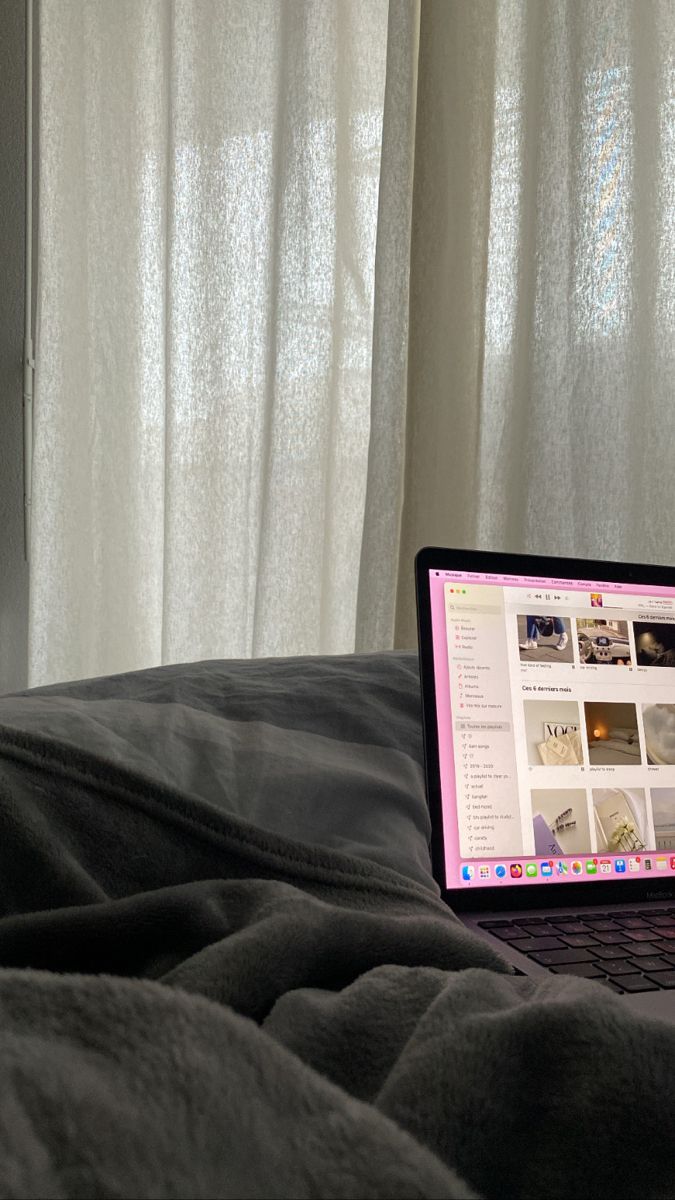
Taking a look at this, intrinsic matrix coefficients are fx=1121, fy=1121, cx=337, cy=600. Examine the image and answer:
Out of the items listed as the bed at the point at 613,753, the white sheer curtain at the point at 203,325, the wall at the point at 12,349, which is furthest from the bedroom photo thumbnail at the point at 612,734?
the wall at the point at 12,349

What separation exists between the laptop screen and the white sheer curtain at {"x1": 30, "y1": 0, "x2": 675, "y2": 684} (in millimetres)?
567

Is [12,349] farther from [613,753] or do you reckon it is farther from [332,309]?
[613,753]

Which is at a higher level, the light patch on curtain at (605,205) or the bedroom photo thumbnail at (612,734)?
the light patch on curtain at (605,205)

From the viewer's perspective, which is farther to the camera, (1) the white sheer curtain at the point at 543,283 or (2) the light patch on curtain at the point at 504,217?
(2) the light patch on curtain at the point at 504,217

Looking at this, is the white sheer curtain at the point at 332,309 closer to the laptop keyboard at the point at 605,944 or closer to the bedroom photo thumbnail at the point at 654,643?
the bedroom photo thumbnail at the point at 654,643

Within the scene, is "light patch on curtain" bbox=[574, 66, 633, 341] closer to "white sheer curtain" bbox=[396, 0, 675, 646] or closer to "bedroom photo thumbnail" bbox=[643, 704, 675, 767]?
"white sheer curtain" bbox=[396, 0, 675, 646]

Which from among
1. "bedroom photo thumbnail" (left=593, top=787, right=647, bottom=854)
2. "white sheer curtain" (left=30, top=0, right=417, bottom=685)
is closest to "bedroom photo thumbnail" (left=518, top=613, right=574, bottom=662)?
"bedroom photo thumbnail" (left=593, top=787, right=647, bottom=854)

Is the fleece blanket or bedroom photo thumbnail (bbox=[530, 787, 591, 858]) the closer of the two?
the fleece blanket

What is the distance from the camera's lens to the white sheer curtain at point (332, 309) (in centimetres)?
145

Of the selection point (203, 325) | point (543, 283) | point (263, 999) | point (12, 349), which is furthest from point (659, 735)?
point (12, 349)

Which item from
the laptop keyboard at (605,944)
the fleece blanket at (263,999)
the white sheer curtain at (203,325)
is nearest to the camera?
the fleece blanket at (263,999)

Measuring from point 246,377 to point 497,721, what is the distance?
4.16 ft

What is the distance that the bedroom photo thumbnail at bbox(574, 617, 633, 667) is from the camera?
0.86 meters

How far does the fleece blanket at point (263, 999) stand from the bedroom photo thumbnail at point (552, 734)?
9cm
